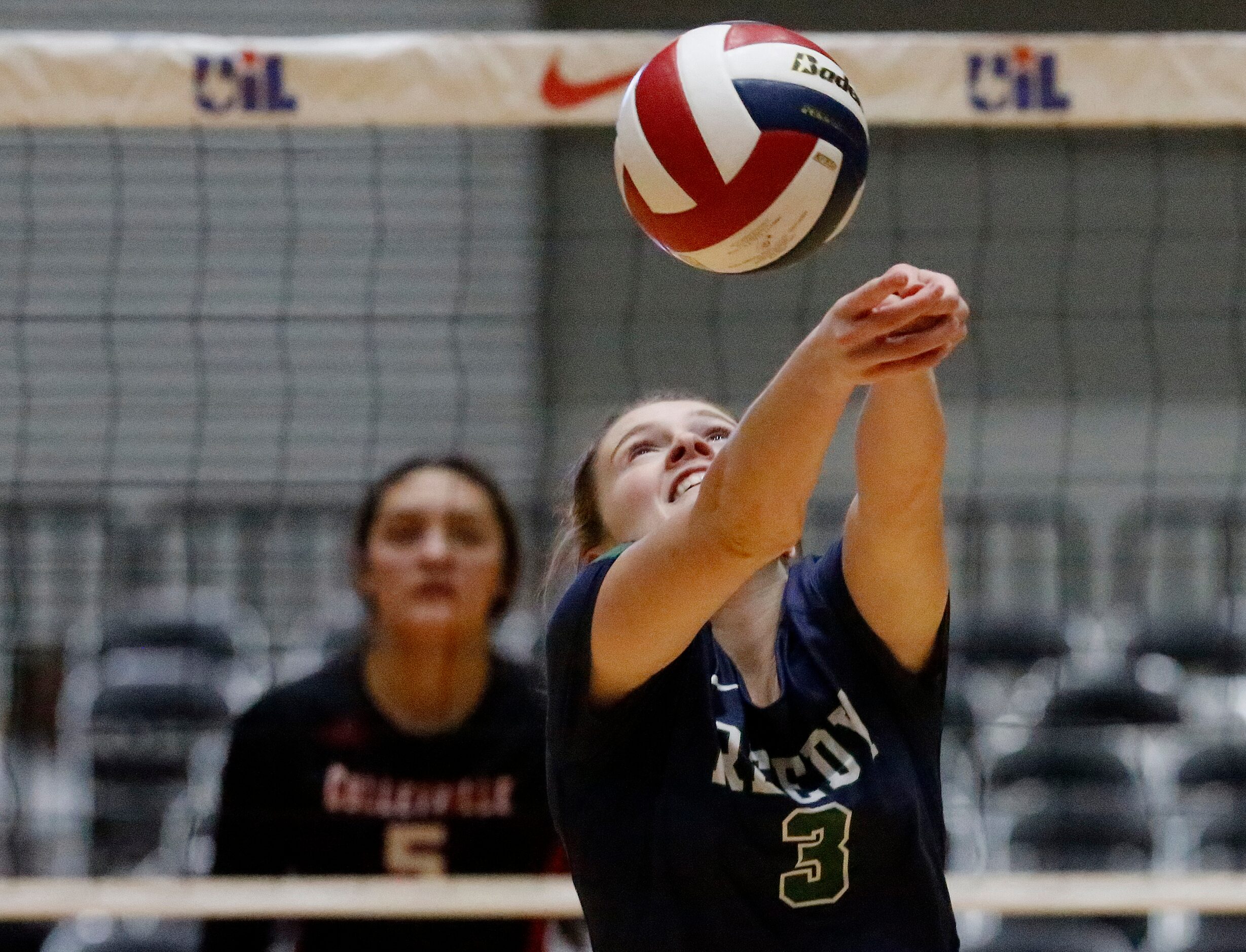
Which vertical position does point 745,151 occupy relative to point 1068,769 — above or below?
above

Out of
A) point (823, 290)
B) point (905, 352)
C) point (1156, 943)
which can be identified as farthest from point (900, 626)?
point (823, 290)

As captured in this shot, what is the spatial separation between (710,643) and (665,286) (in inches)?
197

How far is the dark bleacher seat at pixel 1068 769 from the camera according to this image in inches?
180

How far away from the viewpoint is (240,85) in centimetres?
301

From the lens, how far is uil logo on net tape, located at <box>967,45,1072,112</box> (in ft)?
9.88

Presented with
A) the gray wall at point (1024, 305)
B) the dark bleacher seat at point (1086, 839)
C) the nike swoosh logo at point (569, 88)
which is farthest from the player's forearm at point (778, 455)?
the gray wall at point (1024, 305)

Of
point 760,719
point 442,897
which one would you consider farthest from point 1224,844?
point 760,719

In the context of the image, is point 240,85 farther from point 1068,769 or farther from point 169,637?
point 1068,769

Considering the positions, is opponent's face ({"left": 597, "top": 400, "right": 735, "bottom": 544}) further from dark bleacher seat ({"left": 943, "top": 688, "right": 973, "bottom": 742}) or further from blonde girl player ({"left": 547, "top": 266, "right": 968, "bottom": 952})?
dark bleacher seat ({"left": 943, "top": 688, "right": 973, "bottom": 742})

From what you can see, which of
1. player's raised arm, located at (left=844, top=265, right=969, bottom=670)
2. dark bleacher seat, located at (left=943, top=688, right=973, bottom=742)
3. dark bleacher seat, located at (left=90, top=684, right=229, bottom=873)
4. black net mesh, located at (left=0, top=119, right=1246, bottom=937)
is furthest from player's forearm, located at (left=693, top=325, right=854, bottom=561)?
black net mesh, located at (left=0, top=119, right=1246, bottom=937)

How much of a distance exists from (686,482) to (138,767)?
347 cm

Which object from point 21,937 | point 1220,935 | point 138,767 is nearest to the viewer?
point 21,937

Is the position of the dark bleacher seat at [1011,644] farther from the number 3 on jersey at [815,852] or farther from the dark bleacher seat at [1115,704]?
the number 3 on jersey at [815,852]

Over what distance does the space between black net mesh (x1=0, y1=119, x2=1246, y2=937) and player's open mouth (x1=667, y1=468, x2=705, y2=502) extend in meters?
4.12
